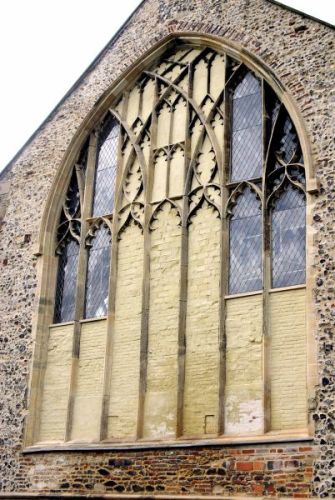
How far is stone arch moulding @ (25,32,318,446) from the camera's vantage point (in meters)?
14.9

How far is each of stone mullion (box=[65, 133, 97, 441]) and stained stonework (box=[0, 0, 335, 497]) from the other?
0.61 meters

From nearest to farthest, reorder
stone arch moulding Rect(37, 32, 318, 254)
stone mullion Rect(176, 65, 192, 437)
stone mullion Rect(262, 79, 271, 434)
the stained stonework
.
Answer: the stained stonework < stone mullion Rect(262, 79, 271, 434) < stone mullion Rect(176, 65, 192, 437) < stone arch moulding Rect(37, 32, 318, 254)

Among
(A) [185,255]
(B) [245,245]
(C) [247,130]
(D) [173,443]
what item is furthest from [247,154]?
(D) [173,443]

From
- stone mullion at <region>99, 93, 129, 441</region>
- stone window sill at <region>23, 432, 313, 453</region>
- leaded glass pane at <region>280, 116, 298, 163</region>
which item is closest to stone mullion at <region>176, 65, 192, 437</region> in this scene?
stone window sill at <region>23, 432, 313, 453</region>

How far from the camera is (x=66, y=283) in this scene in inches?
664

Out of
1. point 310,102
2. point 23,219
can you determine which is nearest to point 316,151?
point 310,102

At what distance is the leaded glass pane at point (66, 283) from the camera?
1666 cm

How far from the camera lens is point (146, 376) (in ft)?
48.5

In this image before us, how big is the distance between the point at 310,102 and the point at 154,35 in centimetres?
429

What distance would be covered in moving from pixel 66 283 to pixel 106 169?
2.37 meters

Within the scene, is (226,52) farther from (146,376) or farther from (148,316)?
(146,376)

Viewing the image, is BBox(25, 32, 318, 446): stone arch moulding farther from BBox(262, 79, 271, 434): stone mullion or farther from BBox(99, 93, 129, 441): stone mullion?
BBox(262, 79, 271, 434): stone mullion

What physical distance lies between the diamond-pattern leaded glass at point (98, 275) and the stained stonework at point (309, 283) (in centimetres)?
113

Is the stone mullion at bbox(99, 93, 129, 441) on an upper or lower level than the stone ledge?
upper
